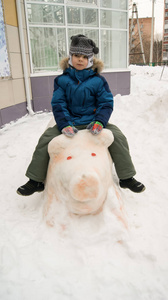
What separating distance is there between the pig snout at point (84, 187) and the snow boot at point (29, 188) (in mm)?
723

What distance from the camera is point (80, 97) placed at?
2379mm

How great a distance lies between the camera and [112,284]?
5.30ft

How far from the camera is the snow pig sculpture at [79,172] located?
5.65 ft

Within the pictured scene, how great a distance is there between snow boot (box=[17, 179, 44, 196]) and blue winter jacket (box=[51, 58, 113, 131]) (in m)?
0.69

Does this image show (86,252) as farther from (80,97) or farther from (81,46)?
(81,46)

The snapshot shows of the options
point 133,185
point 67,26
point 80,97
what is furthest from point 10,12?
point 133,185

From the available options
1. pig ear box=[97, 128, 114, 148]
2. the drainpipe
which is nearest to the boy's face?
pig ear box=[97, 128, 114, 148]

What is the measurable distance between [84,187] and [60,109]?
951 millimetres

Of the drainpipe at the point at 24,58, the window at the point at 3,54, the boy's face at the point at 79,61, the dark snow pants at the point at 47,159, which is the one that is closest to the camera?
the dark snow pants at the point at 47,159

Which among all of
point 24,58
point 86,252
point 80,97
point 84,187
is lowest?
point 86,252

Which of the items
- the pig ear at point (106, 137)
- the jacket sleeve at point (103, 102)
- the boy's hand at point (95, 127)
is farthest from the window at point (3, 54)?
the pig ear at point (106, 137)

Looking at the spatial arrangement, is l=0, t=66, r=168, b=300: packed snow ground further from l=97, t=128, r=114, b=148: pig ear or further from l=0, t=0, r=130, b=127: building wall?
l=0, t=0, r=130, b=127: building wall

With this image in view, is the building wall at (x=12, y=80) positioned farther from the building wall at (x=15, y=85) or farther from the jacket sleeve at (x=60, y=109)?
the jacket sleeve at (x=60, y=109)

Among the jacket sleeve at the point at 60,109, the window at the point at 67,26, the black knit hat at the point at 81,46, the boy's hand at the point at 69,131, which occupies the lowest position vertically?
the boy's hand at the point at 69,131
